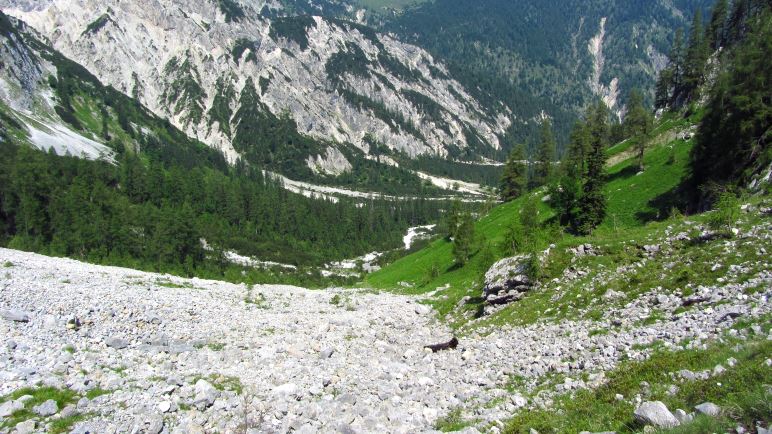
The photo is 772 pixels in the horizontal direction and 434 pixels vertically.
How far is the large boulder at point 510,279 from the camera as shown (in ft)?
97.7

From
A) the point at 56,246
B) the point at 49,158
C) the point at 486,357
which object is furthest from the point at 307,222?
the point at 486,357

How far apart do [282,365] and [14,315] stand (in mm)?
16263

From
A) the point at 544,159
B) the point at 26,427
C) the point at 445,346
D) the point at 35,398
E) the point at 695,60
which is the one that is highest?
the point at 695,60

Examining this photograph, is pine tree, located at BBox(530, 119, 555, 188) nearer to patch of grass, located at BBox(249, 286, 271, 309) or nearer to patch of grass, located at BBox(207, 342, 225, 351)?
patch of grass, located at BBox(249, 286, 271, 309)

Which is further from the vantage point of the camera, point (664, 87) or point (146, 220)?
point (664, 87)

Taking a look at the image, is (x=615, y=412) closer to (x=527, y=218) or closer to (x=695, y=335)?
(x=695, y=335)

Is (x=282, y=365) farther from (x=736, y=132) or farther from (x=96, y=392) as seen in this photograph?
(x=736, y=132)

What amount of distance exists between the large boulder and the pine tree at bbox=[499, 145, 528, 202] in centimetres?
7427

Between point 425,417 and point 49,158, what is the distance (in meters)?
164

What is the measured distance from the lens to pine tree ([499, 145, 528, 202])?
335 ft

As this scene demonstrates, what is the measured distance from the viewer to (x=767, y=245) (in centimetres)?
1844

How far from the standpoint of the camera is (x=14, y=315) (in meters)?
23.5

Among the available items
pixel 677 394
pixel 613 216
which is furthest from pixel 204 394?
pixel 613 216

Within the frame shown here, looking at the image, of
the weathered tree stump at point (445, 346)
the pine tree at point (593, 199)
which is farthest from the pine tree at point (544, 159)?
the weathered tree stump at point (445, 346)
